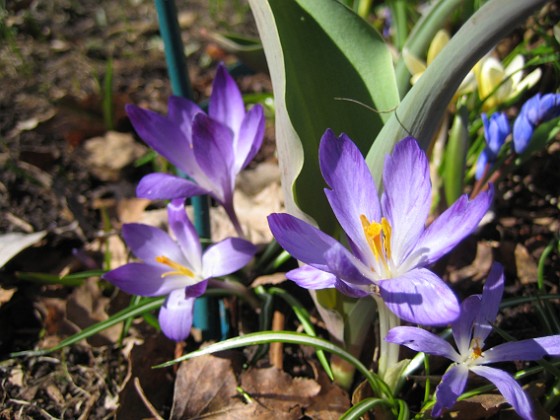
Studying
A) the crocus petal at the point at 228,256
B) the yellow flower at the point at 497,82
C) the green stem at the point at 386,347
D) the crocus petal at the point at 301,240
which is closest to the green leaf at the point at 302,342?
the green stem at the point at 386,347

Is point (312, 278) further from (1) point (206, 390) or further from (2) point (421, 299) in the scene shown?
(1) point (206, 390)

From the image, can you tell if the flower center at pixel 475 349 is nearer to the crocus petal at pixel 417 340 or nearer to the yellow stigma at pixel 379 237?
the crocus petal at pixel 417 340

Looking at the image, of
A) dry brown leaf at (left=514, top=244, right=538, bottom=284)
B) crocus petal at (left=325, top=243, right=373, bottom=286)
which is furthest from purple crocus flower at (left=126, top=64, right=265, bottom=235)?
dry brown leaf at (left=514, top=244, right=538, bottom=284)

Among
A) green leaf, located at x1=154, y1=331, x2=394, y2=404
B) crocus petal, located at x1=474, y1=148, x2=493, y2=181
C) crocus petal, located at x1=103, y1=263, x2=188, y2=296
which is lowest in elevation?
crocus petal, located at x1=103, y1=263, x2=188, y2=296

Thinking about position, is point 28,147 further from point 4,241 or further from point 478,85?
point 478,85

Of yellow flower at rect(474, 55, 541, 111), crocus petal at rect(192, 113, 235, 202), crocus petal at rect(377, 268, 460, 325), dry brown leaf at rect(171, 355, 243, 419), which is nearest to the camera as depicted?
crocus petal at rect(377, 268, 460, 325)

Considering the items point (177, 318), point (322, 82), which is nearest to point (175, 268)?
point (177, 318)

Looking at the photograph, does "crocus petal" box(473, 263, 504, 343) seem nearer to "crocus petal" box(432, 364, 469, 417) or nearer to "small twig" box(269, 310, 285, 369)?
"crocus petal" box(432, 364, 469, 417)
